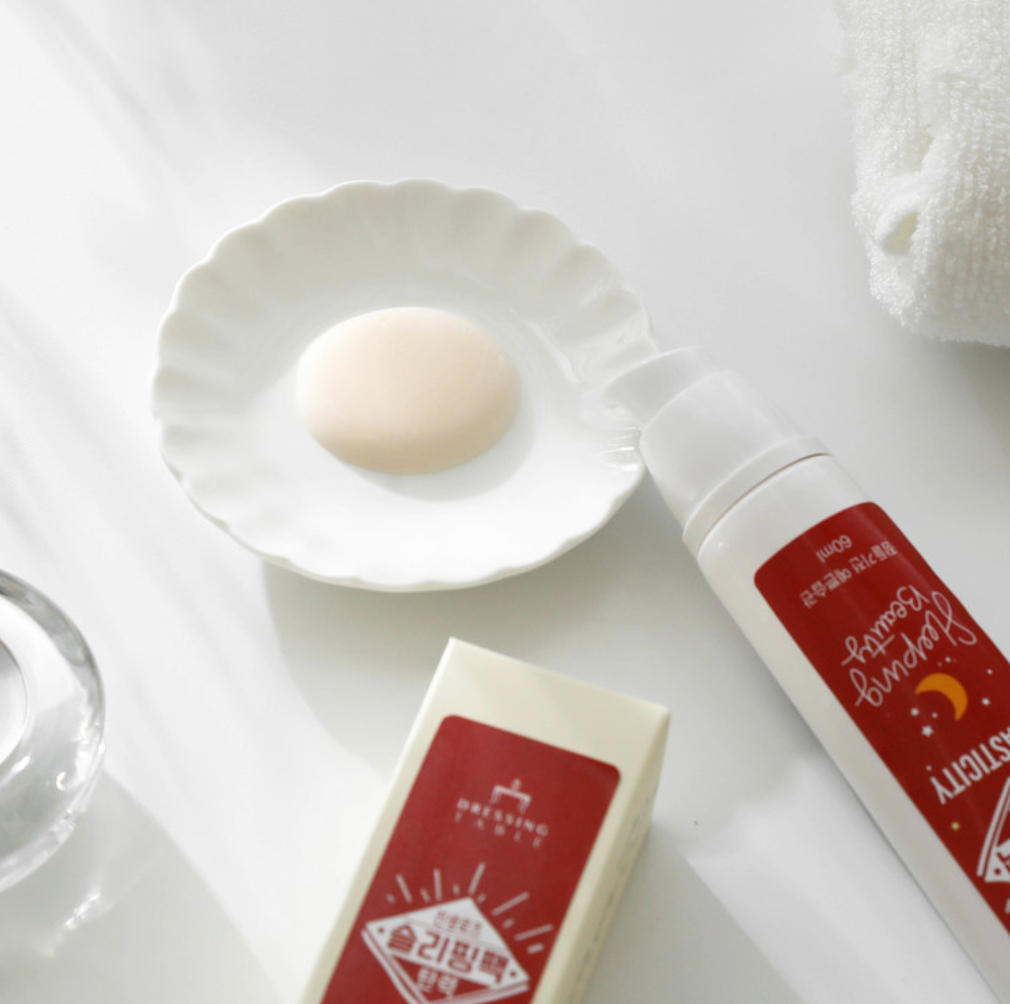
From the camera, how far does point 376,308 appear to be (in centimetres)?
56

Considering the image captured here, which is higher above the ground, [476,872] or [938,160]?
[938,160]

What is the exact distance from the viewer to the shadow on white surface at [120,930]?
1.44 ft

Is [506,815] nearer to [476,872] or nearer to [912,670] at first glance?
[476,872]

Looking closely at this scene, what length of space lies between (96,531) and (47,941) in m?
0.17

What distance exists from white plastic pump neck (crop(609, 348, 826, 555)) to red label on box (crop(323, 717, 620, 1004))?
0.13m

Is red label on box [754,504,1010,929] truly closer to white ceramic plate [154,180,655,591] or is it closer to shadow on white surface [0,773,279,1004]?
white ceramic plate [154,180,655,591]

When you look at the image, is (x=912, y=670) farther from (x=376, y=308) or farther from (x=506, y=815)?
(x=376, y=308)

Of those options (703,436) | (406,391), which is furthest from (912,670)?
(406,391)

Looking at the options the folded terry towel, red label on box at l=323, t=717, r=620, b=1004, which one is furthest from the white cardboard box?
the folded terry towel

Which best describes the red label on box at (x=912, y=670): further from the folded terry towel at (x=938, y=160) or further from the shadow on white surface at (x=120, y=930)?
the shadow on white surface at (x=120, y=930)

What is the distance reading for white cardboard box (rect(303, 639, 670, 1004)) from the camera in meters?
0.36

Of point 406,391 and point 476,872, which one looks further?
point 406,391

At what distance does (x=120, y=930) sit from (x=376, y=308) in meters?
0.29

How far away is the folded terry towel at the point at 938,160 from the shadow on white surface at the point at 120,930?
0.39m
